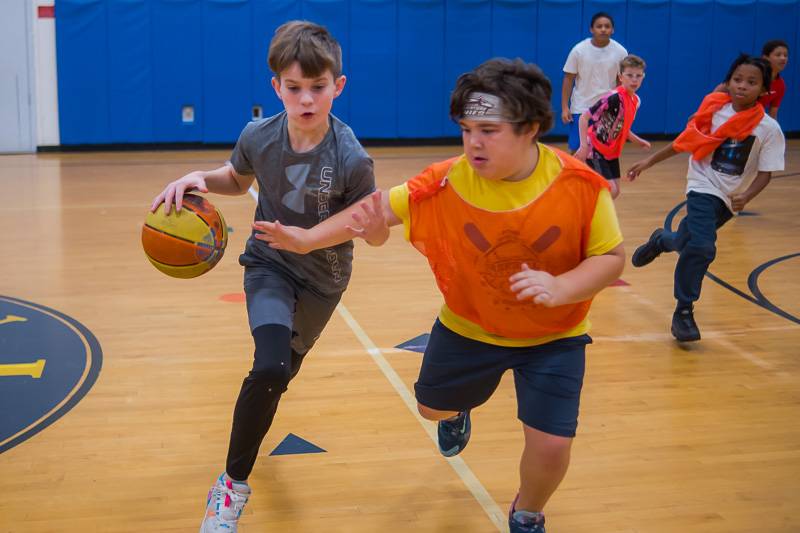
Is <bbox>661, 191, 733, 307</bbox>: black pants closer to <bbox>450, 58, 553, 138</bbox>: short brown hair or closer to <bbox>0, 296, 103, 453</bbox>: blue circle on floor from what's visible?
<bbox>450, 58, 553, 138</bbox>: short brown hair

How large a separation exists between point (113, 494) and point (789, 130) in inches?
615

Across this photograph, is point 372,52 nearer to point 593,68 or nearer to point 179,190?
point 593,68

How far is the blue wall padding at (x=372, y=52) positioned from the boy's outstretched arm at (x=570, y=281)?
12.2 m

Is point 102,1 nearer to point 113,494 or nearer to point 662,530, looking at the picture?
point 113,494

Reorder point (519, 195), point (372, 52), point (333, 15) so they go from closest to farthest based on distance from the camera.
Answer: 1. point (519, 195)
2. point (333, 15)
3. point (372, 52)

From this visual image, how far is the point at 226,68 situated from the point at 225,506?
12.1m

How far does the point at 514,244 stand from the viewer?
3053mm

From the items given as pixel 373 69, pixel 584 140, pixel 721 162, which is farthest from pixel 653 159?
pixel 373 69

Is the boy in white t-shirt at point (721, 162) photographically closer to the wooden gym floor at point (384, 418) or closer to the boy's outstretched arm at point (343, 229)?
the wooden gym floor at point (384, 418)

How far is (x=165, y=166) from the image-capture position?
A: 516 inches

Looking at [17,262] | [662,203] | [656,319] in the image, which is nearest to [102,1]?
[17,262]

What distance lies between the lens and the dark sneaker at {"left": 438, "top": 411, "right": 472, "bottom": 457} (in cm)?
384

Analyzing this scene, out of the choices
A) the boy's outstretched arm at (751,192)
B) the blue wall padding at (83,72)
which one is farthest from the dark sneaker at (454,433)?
the blue wall padding at (83,72)

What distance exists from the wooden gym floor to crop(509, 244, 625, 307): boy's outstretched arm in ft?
3.48
